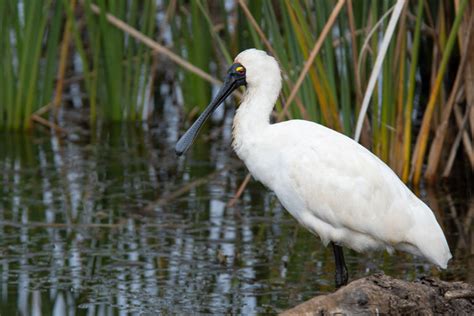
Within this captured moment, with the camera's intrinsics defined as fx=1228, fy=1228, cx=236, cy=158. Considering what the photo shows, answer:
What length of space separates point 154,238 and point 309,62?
1.66 m

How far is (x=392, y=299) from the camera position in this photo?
18.7ft

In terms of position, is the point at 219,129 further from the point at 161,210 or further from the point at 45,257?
the point at 45,257

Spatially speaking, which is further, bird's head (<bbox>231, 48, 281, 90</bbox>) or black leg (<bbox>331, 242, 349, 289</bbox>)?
bird's head (<bbox>231, 48, 281, 90</bbox>)

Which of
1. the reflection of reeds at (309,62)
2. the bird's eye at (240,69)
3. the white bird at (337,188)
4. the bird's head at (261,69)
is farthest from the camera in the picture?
the reflection of reeds at (309,62)

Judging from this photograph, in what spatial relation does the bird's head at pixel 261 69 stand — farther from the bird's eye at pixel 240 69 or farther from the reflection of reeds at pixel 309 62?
the reflection of reeds at pixel 309 62

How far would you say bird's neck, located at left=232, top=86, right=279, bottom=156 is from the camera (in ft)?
23.3

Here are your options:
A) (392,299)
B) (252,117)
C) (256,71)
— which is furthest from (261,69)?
(392,299)

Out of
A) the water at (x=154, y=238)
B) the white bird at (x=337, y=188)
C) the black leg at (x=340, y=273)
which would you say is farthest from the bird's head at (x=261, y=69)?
the water at (x=154, y=238)

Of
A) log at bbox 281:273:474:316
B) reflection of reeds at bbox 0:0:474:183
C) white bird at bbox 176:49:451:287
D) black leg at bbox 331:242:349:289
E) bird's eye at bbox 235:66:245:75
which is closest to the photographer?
log at bbox 281:273:474:316

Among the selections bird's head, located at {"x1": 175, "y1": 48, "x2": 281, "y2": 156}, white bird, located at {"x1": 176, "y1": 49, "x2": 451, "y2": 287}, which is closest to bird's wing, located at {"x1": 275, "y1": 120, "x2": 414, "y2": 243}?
white bird, located at {"x1": 176, "y1": 49, "x2": 451, "y2": 287}

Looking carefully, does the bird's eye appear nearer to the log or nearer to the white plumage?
the white plumage

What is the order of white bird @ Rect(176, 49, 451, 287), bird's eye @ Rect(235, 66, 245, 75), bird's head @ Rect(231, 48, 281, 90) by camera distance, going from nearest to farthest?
white bird @ Rect(176, 49, 451, 287)
bird's head @ Rect(231, 48, 281, 90)
bird's eye @ Rect(235, 66, 245, 75)

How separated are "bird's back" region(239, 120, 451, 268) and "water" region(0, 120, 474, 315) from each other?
507 millimetres

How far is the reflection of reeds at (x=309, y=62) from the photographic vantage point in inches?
323
